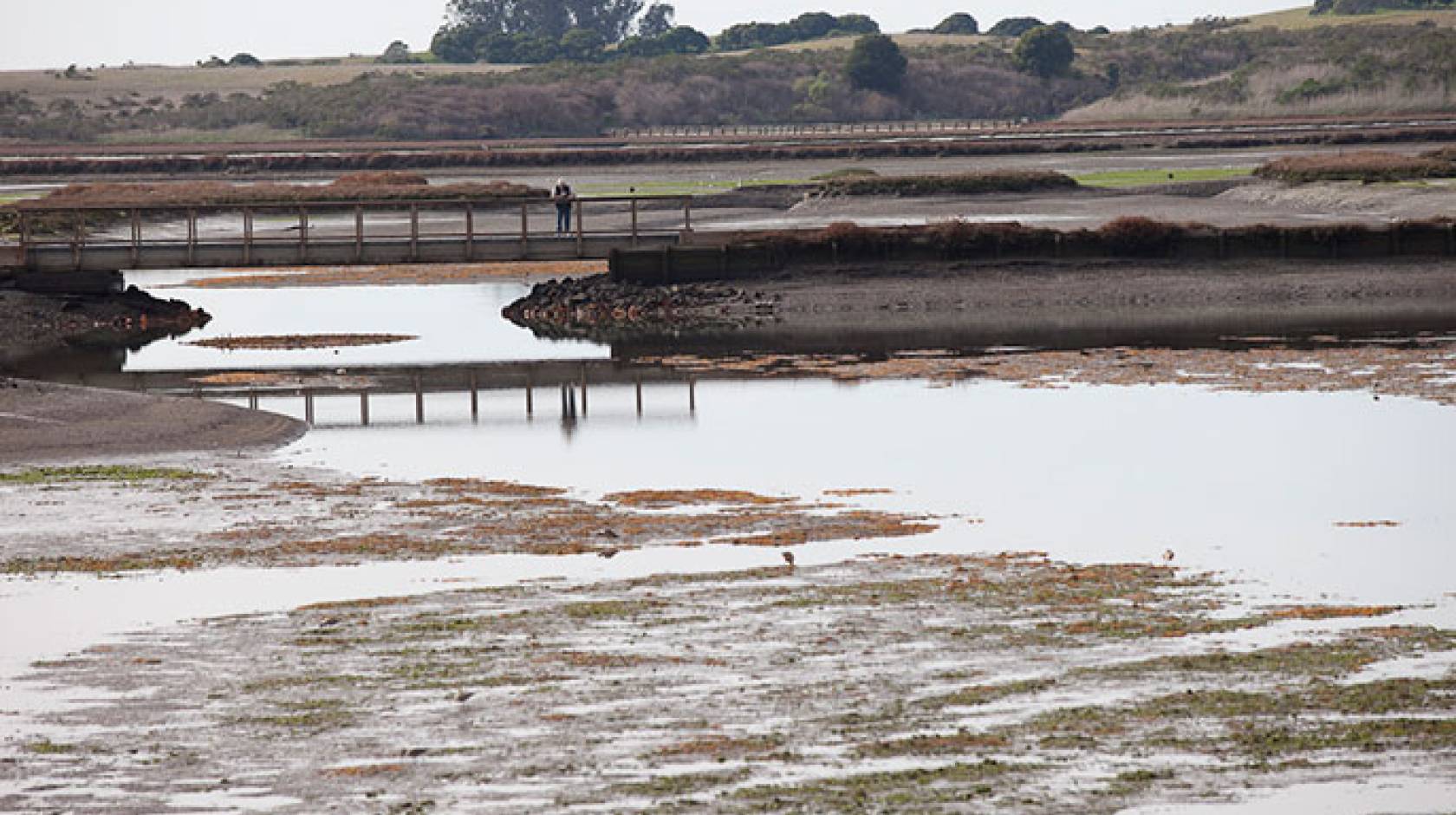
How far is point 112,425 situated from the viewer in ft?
110

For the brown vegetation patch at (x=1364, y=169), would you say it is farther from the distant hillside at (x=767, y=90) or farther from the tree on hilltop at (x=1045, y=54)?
the tree on hilltop at (x=1045, y=54)

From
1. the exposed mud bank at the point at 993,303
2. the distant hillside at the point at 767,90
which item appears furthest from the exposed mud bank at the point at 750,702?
the distant hillside at the point at 767,90

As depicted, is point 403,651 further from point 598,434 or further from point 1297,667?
point 598,434

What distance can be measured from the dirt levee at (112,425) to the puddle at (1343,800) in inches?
790

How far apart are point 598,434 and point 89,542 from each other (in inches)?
437

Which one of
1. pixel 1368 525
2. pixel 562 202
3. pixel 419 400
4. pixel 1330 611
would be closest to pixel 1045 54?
pixel 562 202

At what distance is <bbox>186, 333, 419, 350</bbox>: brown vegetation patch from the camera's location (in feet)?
158

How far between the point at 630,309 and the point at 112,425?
20.6 m

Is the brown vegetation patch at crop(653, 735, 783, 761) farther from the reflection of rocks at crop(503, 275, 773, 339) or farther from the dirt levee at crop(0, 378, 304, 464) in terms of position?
the reflection of rocks at crop(503, 275, 773, 339)

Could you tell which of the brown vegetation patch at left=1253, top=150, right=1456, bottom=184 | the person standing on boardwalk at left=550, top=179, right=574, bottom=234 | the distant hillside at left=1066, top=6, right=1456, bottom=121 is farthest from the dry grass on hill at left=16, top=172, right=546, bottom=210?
the distant hillside at left=1066, top=6, right=1456, bottom=121

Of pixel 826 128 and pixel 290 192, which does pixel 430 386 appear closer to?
pixel 290 192

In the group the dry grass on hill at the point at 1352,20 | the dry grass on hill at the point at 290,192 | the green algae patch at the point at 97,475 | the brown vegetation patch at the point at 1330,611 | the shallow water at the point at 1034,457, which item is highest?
the dry grass on hill at the point at 1352,20

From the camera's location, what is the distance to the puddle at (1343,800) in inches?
567

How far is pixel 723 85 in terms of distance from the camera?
16588 cm
